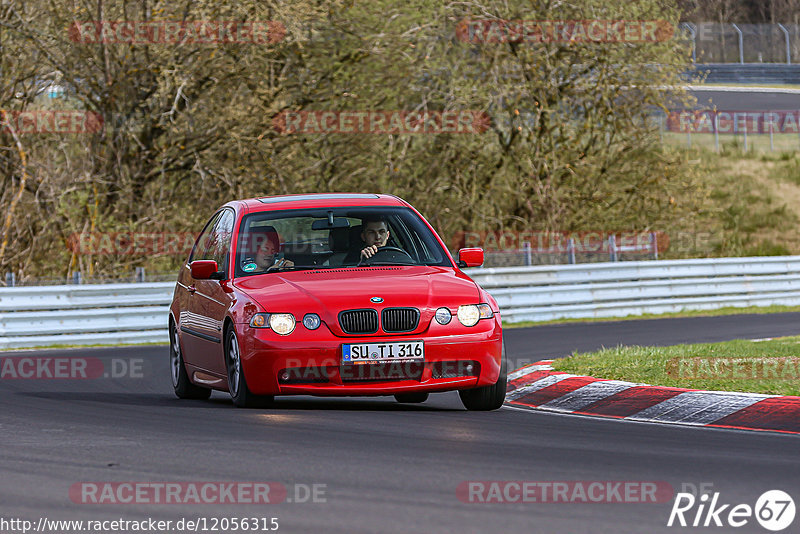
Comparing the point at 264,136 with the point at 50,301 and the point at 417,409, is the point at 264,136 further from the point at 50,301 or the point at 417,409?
the point at 417,409

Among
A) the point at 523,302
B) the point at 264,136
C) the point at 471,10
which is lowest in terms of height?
the point at 523,302

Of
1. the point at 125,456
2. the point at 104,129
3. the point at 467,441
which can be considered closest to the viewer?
the point at 125,456

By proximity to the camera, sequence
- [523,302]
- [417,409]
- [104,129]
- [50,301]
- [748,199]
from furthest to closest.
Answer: [748,199] → [104,129] → [523,302] → [50,301] → [417,409]

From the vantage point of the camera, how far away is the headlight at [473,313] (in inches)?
393

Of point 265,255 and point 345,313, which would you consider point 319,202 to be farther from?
point 345,313

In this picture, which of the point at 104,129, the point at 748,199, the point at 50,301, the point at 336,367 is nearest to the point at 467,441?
the point at 336,367

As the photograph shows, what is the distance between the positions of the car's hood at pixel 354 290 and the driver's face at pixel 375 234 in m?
0.47

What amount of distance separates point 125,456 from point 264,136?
64.5ft

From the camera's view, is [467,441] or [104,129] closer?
[467,441]

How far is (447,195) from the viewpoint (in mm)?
29625
